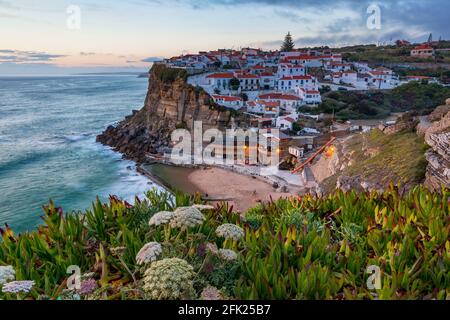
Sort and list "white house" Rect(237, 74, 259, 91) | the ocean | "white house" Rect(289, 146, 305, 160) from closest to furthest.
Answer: the ocean
"white house" Rect(289, 146, 305, 160)
"white house" Rect(237, 74, 259, 91)

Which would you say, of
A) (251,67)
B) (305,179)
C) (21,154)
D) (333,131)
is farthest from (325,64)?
(21,154)

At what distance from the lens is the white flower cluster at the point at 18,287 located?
2760 mm

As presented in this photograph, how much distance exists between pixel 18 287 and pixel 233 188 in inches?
1044

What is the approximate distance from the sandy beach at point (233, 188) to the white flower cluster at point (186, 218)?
20.6 m

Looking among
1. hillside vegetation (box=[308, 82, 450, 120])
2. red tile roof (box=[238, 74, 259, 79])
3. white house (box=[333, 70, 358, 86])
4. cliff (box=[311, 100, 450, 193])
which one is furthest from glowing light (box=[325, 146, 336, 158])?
white house (box=[333, 70, 358, 86])

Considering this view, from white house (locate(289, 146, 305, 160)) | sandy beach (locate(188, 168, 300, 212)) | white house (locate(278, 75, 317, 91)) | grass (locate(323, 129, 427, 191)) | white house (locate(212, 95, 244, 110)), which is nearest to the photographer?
grass (locate(323, 129, 427, 191))

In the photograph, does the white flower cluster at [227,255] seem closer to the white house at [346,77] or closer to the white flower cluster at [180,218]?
the white flower cluster at [180,218]

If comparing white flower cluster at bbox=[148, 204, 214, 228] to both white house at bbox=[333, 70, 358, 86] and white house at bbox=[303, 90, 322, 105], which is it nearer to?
white house at bbox=[303, 90, 322, 105]

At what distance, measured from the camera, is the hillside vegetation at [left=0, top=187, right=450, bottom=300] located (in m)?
2.90

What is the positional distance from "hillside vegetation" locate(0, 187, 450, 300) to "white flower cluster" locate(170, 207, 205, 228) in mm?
11

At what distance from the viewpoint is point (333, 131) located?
39.1 metres

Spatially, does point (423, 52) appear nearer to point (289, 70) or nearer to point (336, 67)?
point (336, 67)

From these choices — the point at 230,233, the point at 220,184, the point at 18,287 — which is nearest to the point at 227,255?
the point at 230,233

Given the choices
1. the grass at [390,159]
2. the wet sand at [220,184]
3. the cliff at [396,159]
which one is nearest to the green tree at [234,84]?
the wet sand at [220,184]
